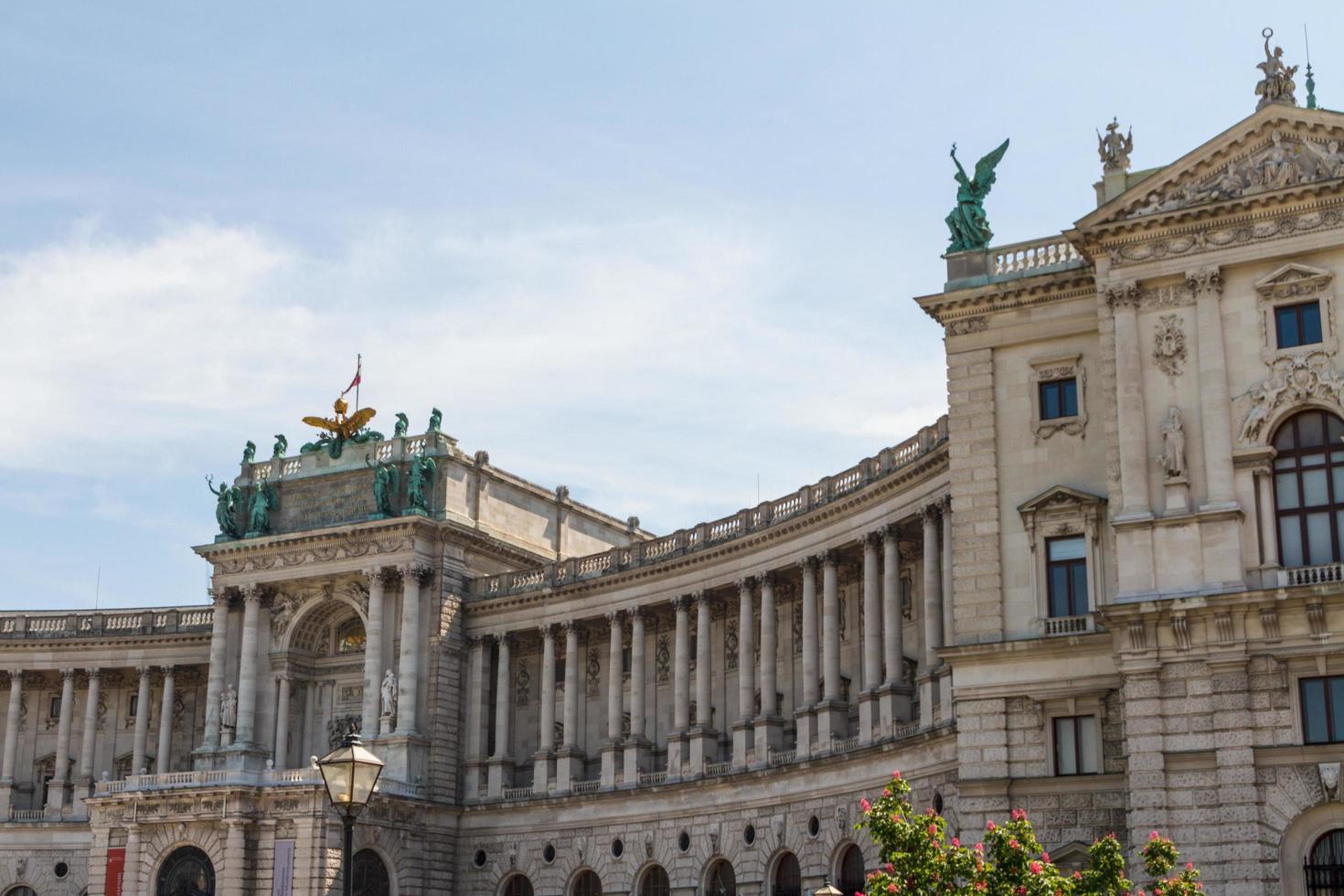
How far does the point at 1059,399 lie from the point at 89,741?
2579 inches

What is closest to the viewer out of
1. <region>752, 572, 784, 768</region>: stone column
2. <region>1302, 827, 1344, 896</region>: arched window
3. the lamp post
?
the lamp post

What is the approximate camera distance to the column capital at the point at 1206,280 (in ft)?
173

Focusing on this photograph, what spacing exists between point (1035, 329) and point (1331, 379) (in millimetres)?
10036

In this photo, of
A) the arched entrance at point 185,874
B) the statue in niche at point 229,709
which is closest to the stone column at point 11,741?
the statue in niche at point 229,709

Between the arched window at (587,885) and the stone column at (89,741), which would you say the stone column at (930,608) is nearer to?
the arched window at (587,885)

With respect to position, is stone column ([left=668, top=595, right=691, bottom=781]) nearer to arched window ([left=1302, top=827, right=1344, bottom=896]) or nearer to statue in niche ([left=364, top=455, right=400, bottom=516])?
statue in niche ([left=364, top=455, right=400, bottom=516])

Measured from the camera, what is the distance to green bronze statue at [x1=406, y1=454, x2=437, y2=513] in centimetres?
9050

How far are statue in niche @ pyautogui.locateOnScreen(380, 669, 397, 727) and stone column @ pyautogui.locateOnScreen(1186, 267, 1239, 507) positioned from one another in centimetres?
4811

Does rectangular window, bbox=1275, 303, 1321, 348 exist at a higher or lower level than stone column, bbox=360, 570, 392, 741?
higher

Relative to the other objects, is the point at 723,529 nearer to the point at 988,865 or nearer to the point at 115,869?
the point at 115,869

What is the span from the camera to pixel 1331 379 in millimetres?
50812

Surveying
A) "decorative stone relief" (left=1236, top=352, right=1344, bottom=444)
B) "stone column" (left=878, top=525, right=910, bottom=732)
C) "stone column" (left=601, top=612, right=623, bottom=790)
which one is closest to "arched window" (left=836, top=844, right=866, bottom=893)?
"stone column" (left=878, top=525, right=910, bottom=732)

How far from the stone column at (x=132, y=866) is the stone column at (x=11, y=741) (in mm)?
20140

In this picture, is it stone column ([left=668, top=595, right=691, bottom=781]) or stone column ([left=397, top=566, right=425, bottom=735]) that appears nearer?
stone column ([left=668, top=595, right=691, bottom=781])
